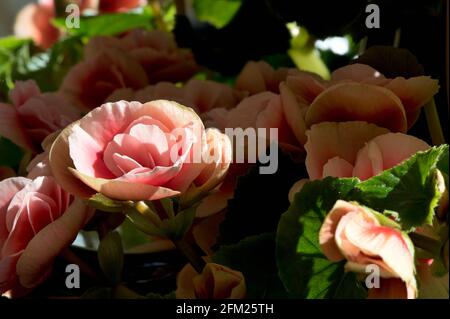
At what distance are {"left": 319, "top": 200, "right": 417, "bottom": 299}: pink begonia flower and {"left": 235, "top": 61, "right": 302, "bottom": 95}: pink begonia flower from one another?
7.2 inches

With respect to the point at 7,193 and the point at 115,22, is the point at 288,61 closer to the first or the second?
the point at 115,22

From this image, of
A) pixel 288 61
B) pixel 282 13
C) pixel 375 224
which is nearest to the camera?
pixel 375 224

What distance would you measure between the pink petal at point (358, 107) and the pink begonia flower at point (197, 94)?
0.12m

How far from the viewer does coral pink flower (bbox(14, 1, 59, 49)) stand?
2.23 ft

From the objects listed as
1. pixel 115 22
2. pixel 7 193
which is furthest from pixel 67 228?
pixel 115 22

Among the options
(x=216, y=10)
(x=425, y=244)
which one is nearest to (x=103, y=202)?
(x=425, y=244)

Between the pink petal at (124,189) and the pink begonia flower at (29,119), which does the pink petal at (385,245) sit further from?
the pink begonia flower at (29,119)

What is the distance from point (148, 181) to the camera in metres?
0.28

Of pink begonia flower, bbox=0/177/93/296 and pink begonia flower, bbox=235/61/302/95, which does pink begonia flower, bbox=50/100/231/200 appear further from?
pink begonia flower, bbox=235/61/302/95

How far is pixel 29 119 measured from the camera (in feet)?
1.32

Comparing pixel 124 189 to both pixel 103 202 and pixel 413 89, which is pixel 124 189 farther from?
pixel 413 89

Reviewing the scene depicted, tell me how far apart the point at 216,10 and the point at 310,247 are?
347 millimetres

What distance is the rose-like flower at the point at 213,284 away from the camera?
0.30m
